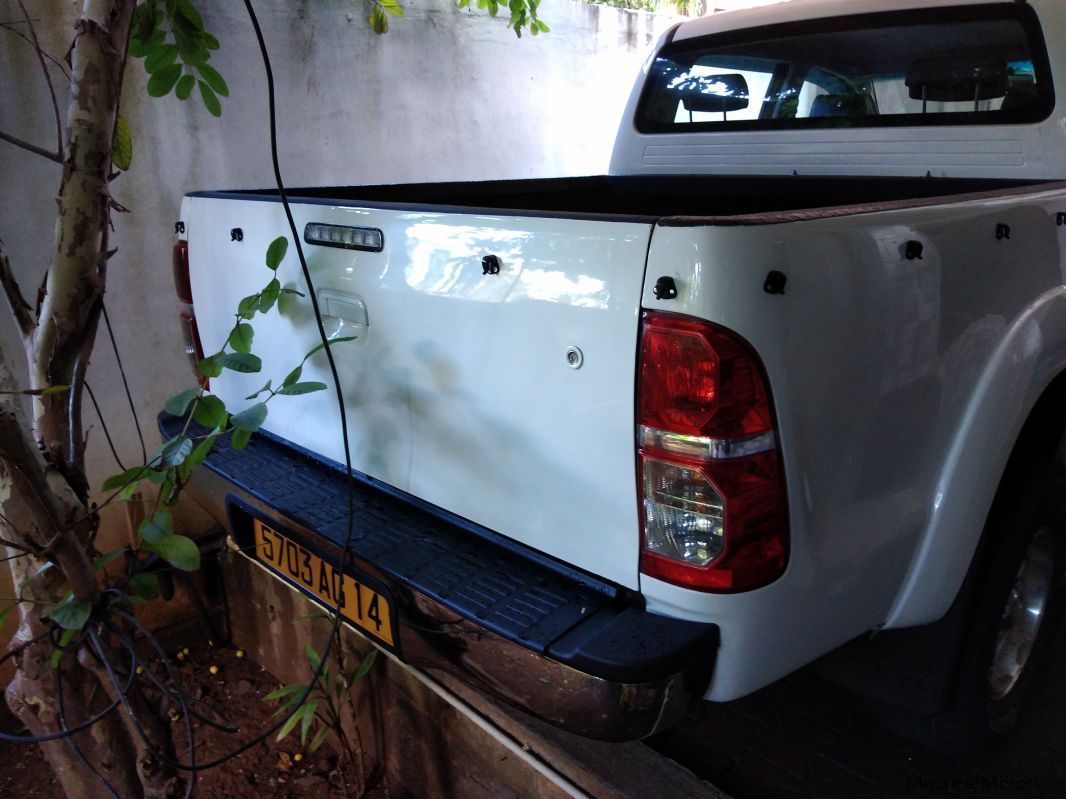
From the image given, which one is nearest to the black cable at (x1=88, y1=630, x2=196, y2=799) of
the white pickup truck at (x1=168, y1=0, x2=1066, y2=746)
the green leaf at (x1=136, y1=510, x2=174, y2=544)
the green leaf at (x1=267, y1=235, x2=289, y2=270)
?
the green leaf at (x1=136, y1=510, x2=174, y2=544)

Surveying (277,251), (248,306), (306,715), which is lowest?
(306,715)

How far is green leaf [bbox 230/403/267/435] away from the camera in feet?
5.45

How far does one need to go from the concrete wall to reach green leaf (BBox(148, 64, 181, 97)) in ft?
2.13

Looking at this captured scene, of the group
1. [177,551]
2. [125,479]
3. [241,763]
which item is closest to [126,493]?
[125,479]

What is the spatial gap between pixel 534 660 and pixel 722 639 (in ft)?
1.04

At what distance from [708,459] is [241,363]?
1.00 m

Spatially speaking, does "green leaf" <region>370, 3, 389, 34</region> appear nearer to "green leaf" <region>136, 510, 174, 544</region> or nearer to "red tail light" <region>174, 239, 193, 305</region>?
"red tail light" <region>174, 239, 193, 305</region>

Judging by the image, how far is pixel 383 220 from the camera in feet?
5.43

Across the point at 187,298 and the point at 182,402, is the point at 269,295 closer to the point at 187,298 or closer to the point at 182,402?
the point at 182,402

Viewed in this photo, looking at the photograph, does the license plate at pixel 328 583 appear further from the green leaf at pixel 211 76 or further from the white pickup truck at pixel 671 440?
the green leaf at pixel 211 76

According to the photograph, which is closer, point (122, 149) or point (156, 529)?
point (156, 529)

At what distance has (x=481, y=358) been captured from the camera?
5.05ft

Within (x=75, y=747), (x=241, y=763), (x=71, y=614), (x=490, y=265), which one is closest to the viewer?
(x=490, y=265)

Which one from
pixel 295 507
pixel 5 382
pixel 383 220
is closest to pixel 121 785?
pixel 295 507
